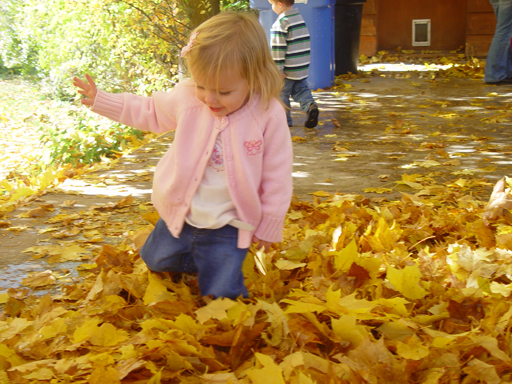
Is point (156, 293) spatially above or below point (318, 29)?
below

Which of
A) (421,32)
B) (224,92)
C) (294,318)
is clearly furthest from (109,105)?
(421,32)

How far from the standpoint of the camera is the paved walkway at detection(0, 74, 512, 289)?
Answer: 3123 mm

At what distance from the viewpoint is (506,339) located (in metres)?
1.73

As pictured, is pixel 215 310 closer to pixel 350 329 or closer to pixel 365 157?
pixel 350 329

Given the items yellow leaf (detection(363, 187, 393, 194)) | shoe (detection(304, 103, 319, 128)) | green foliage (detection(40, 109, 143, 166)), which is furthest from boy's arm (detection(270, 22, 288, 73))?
yellow leaf (detection(363, 187, 393, 194))

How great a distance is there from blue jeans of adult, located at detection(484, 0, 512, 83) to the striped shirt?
3207 mm

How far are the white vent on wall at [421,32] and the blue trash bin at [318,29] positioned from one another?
4430mm

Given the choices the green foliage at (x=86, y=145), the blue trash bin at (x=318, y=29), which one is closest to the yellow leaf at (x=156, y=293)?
the green foliage at (x=86, y=145)

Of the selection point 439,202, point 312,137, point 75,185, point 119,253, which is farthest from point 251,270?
point 312,137

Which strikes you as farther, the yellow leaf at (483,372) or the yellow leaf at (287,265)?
the yellow leaf at (287,265)

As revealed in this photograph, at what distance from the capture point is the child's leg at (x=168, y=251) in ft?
6.87

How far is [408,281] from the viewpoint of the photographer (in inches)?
78.1

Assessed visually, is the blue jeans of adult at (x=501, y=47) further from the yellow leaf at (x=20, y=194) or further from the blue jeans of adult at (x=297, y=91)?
the yellow leaf at (x=20, y=194)

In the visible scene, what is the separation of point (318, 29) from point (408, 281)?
5866 mm
